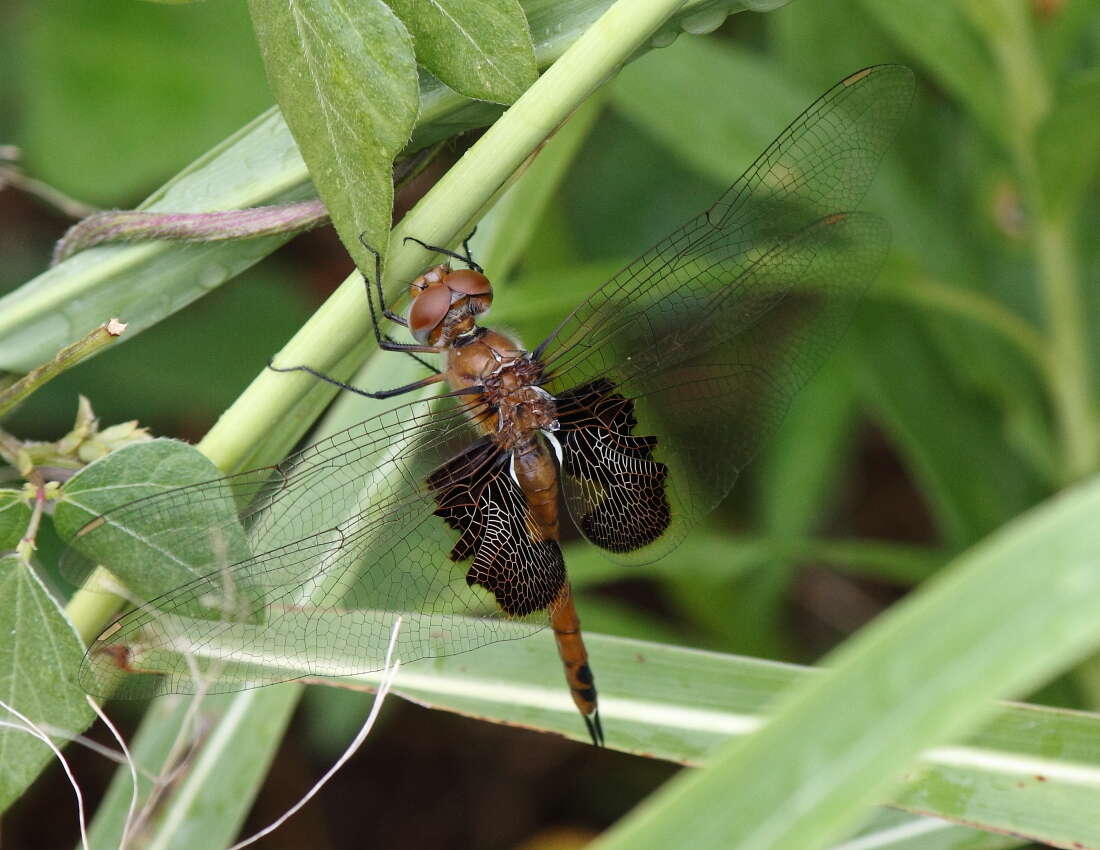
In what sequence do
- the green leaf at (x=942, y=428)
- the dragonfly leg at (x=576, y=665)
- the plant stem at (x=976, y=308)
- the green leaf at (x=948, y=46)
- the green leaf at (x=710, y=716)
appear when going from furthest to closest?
the green leaf at (x=942, y=428), the plant stem at (x=976, y=308), the green leaf at (x=948, y=46), the dragonfly leg at (x=576, y=665), the green leaf at (x=710, y=716)

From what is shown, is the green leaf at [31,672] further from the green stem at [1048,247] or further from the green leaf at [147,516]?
the green stem at [1048,247]

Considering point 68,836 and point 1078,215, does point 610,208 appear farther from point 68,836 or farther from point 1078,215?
point 68,836

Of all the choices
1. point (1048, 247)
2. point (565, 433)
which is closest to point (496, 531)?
point (565, 433)

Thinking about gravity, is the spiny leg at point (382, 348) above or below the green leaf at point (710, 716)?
above

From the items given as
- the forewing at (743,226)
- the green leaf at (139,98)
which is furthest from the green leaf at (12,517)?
the green leaf at (139,98)

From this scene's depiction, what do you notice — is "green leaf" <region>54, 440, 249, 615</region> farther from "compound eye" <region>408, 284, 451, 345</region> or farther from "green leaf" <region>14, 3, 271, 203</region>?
"green leaf" <region>14, 3, 271, 203</region>

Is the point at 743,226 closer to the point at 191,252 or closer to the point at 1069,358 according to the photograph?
the point at 191,252

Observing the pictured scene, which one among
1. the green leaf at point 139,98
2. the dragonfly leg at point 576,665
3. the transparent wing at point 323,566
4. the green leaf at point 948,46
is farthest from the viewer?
the green leaf at point 139,98
